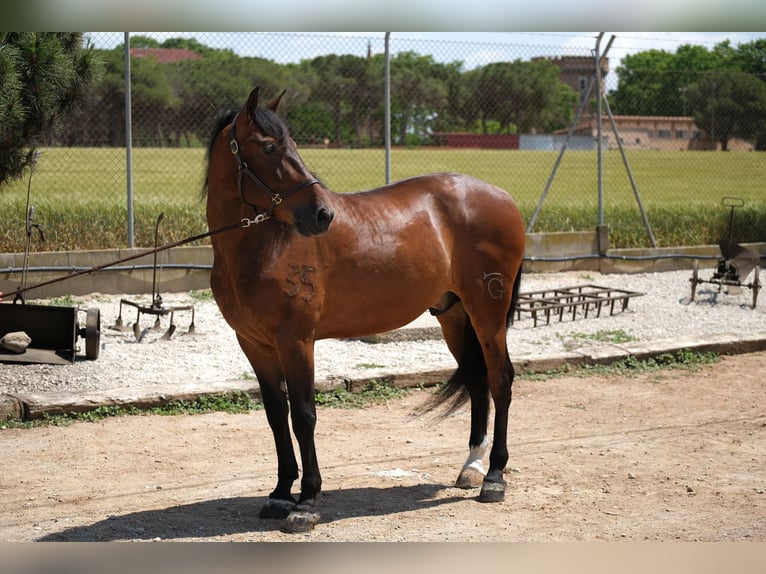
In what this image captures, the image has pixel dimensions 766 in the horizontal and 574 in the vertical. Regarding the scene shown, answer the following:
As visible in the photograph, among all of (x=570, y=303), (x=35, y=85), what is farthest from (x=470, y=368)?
(x=570, y=303)

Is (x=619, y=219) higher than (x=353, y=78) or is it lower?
lower

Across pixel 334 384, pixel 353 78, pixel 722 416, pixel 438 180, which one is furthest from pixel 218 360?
pixel 353 78

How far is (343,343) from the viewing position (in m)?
9.09

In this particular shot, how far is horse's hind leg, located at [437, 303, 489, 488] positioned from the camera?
5707 millimetres

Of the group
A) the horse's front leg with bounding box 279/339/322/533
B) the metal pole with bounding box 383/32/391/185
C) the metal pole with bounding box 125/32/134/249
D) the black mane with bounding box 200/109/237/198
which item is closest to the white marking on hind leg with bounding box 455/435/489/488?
the horse's front leg with bounding box 279/339/322/533

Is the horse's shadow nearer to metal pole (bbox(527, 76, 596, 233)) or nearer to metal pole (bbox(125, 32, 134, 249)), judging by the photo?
metal pole (bbox(125, 32, 134, 249))

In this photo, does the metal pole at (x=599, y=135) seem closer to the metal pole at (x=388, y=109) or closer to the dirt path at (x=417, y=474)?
the metal pole at (x=388, y=109)

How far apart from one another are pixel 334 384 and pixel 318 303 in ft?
9.44

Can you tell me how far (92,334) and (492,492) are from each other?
4040 mm

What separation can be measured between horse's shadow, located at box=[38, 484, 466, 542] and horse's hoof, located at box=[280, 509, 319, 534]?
12 centimetres

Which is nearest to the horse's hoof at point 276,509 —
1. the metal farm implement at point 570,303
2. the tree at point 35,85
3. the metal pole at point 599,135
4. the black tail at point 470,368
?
the black tail at point 470,368

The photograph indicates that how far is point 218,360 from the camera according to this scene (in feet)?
27.3

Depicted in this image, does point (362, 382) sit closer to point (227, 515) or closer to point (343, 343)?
point (343, 343)

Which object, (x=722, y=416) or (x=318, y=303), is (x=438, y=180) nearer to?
(x=318, y=303)
